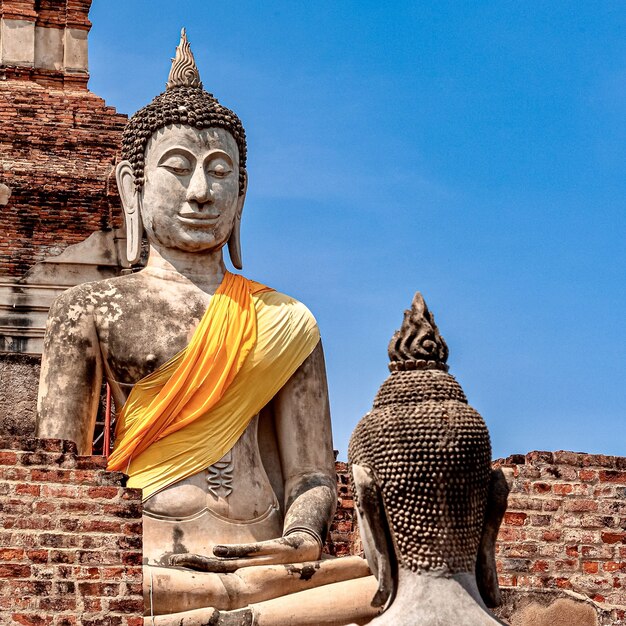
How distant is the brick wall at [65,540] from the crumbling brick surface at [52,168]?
8887mm

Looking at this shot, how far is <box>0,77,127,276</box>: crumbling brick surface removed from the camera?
70.5 ft

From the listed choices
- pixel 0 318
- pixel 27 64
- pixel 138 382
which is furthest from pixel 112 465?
pixel 27 64

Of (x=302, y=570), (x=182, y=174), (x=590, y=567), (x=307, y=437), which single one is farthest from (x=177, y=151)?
(x=590, y=567)

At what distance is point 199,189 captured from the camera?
14.3 metres

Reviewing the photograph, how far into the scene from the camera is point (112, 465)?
13.5 metres

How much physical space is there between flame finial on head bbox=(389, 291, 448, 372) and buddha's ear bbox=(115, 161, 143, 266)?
421 centimetres

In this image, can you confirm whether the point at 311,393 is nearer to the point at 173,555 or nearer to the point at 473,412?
the point at 173,555

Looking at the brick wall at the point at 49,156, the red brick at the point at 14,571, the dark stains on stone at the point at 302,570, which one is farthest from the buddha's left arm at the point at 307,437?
the brick wall at the point at 49,156

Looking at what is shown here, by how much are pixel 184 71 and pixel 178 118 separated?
0.61 meters

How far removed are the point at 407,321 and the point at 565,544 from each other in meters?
4.11

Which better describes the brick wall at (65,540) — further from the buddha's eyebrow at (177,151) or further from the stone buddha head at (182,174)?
the buddha's eyebrow at (177,151)

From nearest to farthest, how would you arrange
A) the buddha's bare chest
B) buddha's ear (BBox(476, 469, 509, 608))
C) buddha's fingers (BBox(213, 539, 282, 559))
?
buddha's ear (BBox(476, 469, 509, 608)) → buddha's fingers (BBox(213, 539, 282, 559)) → the buddha's bare chest

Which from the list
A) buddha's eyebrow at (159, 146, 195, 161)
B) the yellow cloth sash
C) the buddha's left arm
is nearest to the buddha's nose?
buddha's eyebrow at (159, 146, 195, 161)

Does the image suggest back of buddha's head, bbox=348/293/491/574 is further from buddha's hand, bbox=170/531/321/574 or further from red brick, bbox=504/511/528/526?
red brick, bbox=504/511/528/526
